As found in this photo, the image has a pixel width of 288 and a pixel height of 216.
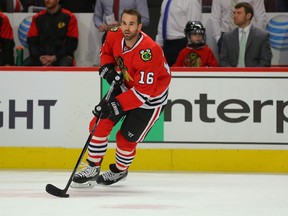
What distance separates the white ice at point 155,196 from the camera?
4.85 m

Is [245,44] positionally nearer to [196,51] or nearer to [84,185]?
[196,51]

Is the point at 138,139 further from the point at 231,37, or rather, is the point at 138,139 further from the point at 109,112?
the point at 231,37

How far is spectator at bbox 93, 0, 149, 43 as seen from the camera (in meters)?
8.73

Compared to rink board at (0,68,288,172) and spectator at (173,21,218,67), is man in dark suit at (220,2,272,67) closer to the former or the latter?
spectator at (173,21,218,67)

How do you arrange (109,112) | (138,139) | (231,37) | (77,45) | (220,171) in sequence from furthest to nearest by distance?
1. (77,45)
2. (231,37)
3. (220,171)
4. (138,139)
5. (109,112)

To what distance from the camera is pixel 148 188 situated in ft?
20.5

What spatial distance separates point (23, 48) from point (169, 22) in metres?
1.53

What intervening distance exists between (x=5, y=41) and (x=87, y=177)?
3051mm

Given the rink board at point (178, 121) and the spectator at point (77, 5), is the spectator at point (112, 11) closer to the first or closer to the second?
the spectator at point (77, 5)

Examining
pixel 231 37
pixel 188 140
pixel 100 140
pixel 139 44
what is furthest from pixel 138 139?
pixel 231 37

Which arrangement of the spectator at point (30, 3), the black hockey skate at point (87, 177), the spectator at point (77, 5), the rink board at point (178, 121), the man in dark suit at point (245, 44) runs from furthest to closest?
the spectator at point (30, 3) < the spectator at point (77, 5) < the man in dark suit at point (245, 44) < the rink board at point (178, 121) < the black hockey skate at point (87, 177)

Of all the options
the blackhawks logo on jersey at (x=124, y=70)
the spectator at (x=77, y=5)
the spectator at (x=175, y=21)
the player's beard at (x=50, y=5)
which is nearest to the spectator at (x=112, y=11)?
the spectator at (x=175, y=21)

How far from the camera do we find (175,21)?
8.79 metres

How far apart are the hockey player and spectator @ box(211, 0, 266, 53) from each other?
274 cm
